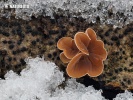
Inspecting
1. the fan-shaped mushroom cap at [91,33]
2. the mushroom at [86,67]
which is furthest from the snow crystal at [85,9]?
the mushroom at [86,67]

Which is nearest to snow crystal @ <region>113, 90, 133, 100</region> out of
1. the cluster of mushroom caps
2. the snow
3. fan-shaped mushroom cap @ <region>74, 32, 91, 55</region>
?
the snow

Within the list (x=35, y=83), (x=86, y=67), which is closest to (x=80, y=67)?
(x=86, y=67)

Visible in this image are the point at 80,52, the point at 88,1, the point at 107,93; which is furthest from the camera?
the point at 107,93

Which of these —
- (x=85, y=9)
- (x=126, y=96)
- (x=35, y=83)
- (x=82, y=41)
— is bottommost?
(x=126, y=96)

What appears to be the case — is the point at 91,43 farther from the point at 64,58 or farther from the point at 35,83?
the point at 35,83

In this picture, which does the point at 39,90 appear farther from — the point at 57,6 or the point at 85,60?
the point at 57,6

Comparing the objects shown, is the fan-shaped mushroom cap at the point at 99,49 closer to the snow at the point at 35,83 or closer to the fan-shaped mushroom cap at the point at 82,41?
the fan-shaped mushroom cap at the point at 82,41

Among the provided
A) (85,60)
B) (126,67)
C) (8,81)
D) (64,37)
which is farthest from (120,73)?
(8,81)

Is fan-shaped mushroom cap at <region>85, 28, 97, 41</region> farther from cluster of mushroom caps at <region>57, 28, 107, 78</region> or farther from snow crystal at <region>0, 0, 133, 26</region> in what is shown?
snow crystal at <region>0, 0, 133, 26</region>
